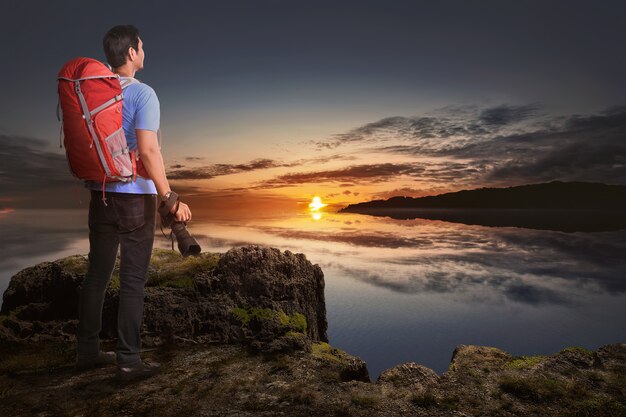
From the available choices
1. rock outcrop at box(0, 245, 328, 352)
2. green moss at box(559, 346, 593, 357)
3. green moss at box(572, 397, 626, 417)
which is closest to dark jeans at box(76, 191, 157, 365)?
rock outcrop at box(0, 245, 328, 352)

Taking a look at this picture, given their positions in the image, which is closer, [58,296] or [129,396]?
[129,396]

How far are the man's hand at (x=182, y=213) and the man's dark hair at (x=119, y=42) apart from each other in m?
2.04

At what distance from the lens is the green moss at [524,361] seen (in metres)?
5.39

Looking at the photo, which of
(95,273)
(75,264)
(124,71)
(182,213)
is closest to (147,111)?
(124,71)

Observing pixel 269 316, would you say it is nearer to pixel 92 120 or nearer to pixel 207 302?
pixel 207 302

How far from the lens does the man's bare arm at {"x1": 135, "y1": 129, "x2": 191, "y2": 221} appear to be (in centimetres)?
487

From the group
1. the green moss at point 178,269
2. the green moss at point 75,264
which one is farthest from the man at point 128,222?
the green moss at point 75,264

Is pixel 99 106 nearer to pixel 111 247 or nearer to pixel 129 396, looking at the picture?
pixel 111 247

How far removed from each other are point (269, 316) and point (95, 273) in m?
2.60

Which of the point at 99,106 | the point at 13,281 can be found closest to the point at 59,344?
the point at 13,281

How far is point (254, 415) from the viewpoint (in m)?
4.08

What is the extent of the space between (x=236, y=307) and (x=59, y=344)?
2828 mm

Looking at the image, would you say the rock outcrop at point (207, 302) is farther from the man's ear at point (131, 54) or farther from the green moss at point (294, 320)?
the man's ear at point (131, 54)

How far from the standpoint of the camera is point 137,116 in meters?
4.91
